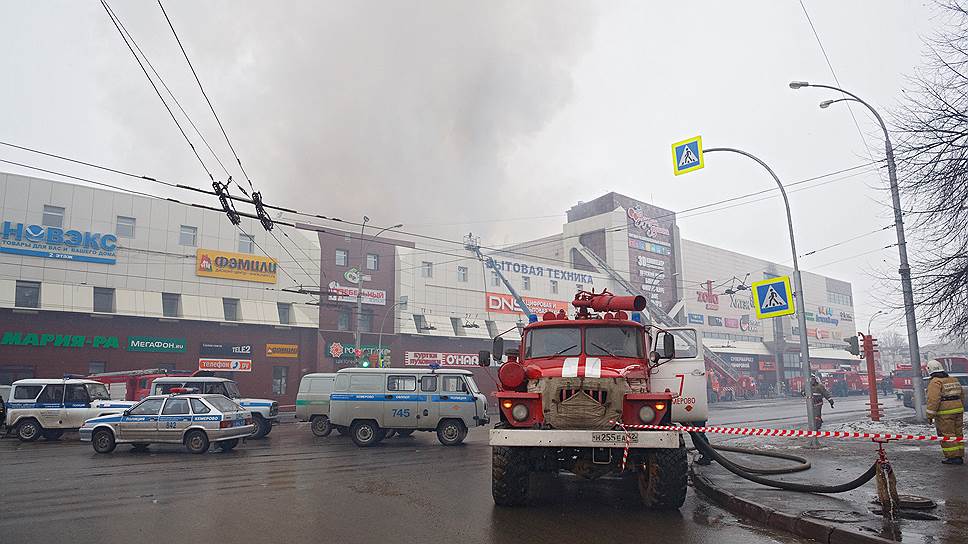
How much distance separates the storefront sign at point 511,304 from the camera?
47.1 meters

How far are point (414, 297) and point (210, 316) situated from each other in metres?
13.7

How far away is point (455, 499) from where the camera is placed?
8.91m

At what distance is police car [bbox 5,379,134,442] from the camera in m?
18.5

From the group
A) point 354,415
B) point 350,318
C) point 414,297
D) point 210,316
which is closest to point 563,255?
point 414,297

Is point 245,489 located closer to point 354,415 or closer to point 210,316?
point 354,415

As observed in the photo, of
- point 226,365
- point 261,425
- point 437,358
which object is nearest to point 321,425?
point 261,425

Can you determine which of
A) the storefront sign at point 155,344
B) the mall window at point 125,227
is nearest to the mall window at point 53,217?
the mall window at point 125,227

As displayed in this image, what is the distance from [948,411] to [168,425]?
1685 cm

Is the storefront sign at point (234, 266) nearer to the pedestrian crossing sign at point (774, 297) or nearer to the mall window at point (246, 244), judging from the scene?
the mall window at point (246, 244)

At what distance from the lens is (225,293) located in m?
34.9

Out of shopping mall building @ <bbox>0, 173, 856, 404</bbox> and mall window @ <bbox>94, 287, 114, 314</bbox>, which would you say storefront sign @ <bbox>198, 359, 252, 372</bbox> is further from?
mall window @ <bbox>94, 287, 114, 314</bbox>

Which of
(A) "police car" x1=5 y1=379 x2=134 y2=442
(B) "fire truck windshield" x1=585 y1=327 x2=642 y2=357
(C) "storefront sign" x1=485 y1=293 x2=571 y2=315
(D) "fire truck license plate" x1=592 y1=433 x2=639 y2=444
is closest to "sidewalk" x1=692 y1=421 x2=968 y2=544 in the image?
(D) "fire truck license plate" x1=592 y1=433 x2=639 y2=444

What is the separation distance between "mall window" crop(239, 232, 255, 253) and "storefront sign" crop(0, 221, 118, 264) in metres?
6.38

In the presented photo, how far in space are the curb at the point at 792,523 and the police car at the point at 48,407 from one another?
17588 mm
